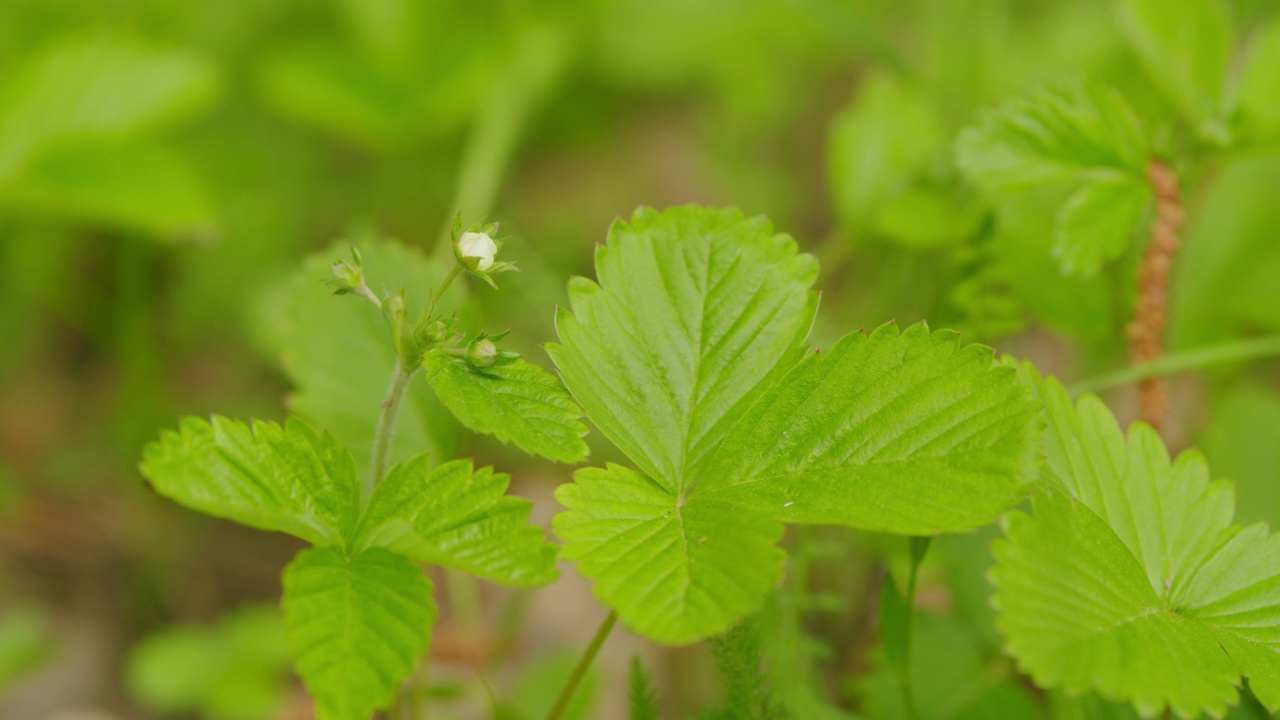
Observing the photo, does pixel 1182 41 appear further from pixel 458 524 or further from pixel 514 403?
pixel 458 524

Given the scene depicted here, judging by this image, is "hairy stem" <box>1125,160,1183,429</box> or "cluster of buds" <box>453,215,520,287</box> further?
"hairy stem" <box>1125,160,1183,429</box>

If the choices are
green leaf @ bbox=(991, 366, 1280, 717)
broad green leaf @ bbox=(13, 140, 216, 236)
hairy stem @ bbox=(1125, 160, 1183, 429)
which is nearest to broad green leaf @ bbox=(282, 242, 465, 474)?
green leaf @ bbox=(991, 366, 1280, 717)

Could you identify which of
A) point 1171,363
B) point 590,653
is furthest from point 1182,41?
point 590,653

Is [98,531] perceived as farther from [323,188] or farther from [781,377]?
[781,377]

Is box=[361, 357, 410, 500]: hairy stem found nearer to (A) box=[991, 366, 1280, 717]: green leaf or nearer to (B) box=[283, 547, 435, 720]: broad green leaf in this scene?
(B) box=[283, 547, 435, 720]: broad green leaf

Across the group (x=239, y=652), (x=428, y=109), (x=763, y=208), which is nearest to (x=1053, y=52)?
(x=763, y=208)

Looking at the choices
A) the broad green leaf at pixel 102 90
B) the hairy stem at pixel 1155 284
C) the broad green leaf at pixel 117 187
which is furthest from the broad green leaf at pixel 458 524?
the broad green leaf at pixel 102 90

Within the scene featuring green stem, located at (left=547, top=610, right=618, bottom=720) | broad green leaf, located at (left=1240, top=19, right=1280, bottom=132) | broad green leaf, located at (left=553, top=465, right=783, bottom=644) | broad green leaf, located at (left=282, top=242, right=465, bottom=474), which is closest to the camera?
broad green leaf, located at (left=553, top=465, right=783, bottom=644)
